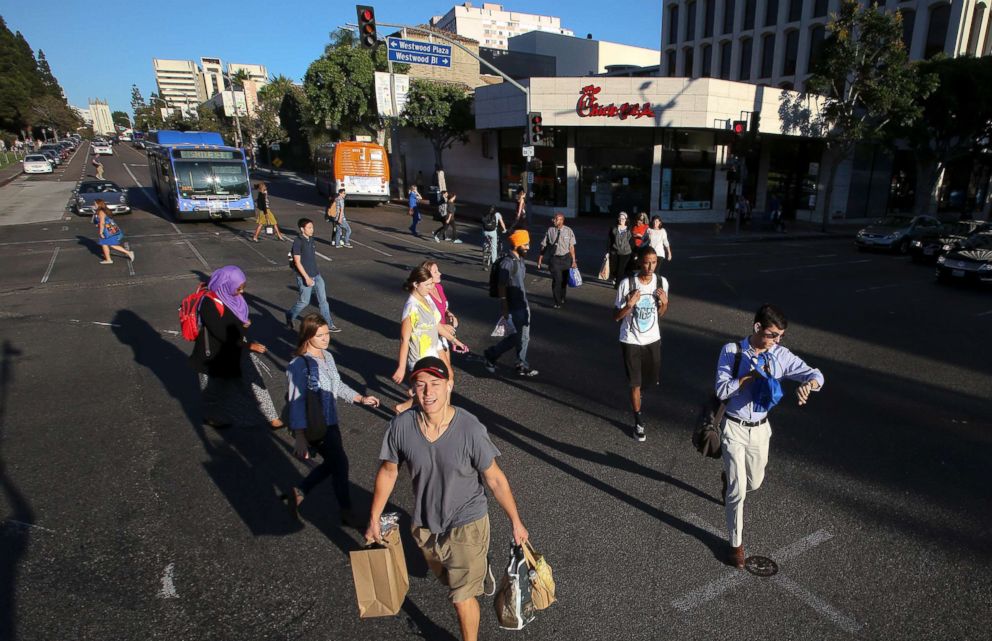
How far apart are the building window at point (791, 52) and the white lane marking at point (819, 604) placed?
42.5 metres

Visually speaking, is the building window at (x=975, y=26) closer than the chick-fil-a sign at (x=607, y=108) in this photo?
No

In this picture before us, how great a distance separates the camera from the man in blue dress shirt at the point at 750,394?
3.79 meters

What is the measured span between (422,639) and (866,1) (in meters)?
45.0

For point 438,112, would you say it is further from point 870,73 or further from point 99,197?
point 870,73

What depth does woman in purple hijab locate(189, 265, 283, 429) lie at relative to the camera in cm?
567

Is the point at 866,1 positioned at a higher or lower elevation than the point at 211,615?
higher

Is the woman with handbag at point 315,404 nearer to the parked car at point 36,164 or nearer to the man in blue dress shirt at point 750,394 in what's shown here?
the man in blue dress shirt at point 750,394

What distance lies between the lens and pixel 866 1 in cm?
3497

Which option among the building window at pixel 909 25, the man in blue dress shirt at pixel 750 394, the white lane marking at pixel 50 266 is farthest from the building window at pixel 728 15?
the man in blue dress shirt at pixel 750 394

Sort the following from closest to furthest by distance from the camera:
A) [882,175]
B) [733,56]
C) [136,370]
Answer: [136,370], [882,175], [733,56]

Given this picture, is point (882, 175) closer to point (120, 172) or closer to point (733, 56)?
point (733, 56)

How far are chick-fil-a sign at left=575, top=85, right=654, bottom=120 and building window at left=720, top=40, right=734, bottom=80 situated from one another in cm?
2186

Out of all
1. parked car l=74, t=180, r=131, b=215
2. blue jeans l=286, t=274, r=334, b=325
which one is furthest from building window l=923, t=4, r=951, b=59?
parked car l=74, t=180, r=131, b=215

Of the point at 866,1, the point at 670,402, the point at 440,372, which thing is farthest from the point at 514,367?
the point at 866,1
